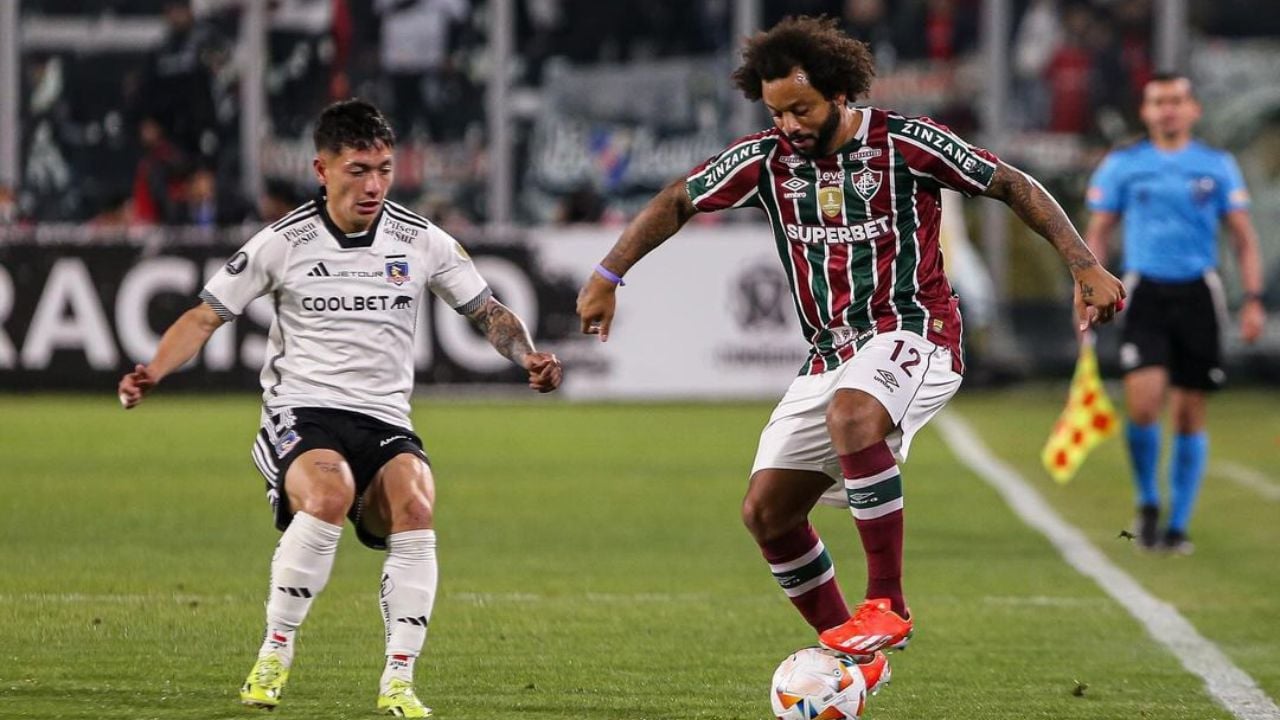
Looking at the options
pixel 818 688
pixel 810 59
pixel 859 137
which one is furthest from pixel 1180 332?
pixel 818 688

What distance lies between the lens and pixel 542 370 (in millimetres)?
6668

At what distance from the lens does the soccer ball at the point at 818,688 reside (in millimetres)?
6215

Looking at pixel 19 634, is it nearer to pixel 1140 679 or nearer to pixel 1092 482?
pixel 1140 679

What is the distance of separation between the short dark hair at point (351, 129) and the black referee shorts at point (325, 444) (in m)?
0.78

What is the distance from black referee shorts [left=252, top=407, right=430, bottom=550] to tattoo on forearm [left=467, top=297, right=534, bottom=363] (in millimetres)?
415

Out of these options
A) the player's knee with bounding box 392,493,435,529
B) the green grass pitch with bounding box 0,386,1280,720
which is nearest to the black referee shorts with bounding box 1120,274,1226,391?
the green grass pitch with bounding box 0,386,1280,720

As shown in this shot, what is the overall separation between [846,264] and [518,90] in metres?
16.2

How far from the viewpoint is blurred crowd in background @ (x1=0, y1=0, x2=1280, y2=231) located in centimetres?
2169

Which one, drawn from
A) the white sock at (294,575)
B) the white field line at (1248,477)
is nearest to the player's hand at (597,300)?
the white sock at (294,575)

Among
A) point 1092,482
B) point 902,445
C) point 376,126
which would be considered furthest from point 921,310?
point 1092,482

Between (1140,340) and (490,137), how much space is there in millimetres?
12155

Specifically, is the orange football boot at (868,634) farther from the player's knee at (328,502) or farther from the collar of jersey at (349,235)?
the collar of jersey at (349,235)

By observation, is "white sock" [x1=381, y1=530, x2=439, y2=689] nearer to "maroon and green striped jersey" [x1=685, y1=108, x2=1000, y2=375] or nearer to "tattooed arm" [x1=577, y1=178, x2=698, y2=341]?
"tattooed arm" [x1=577, y1=178, x2=698, y2=341]

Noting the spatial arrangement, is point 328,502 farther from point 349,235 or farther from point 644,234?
point 644,234
